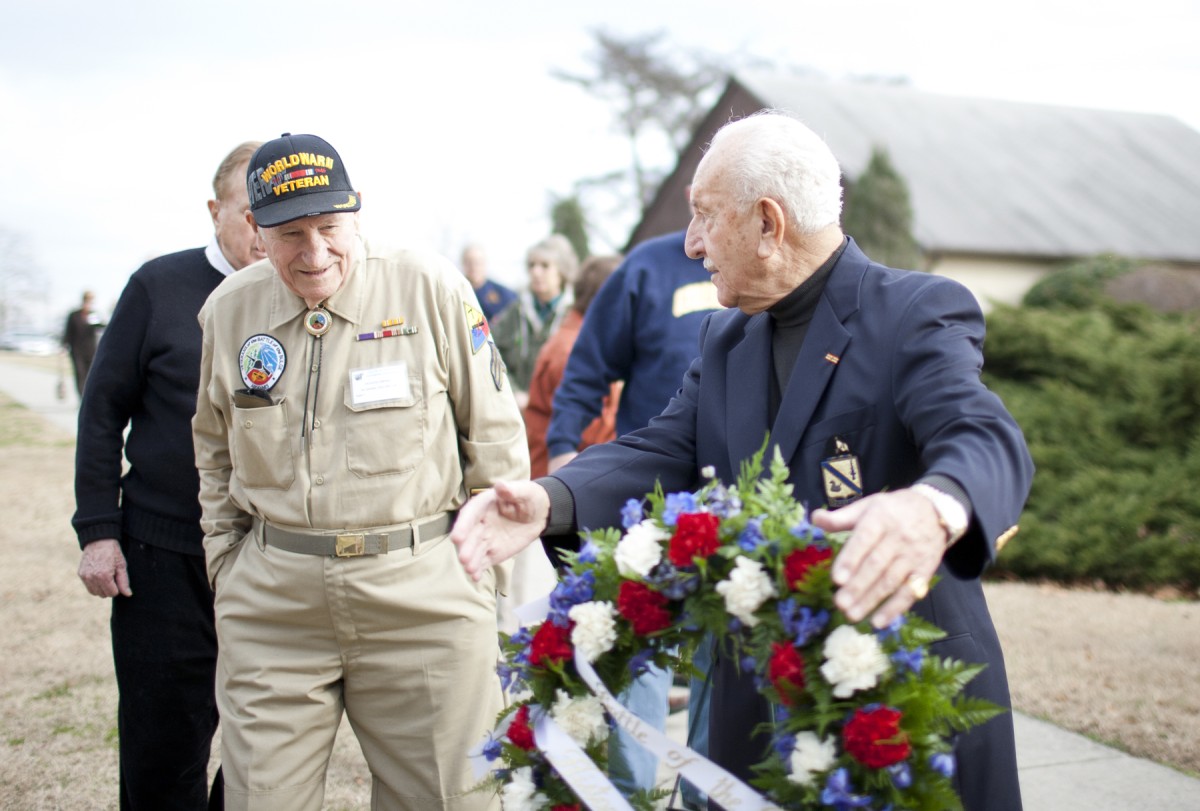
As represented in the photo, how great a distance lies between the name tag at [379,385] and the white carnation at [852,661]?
1641mm

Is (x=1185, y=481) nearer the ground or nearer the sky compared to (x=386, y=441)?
nearer the ground

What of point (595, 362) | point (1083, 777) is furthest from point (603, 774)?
point (1083, 777)

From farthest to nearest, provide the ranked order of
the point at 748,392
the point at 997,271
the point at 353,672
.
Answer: the point at 997,271 → the point at 353,672 → the point at 748,392

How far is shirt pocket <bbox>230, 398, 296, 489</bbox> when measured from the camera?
302 cm

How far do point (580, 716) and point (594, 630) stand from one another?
183 millimetres

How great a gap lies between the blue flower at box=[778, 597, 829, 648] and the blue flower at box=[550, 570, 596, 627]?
1.41ft

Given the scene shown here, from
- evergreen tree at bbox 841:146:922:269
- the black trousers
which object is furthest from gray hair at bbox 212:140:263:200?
evergreen tree at bbox 841:146:922:269

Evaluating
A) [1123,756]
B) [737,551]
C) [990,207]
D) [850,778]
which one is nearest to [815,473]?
[737,551]

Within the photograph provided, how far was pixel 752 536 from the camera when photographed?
73.4 inches

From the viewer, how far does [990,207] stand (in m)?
25.1

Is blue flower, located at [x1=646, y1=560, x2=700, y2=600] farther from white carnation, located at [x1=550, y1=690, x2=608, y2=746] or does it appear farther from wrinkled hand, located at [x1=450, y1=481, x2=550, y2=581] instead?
wrinkled hand, located at [x1=450, y1=481, x2=550, y2=581]

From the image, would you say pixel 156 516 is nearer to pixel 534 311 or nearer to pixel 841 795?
pixel 841 795

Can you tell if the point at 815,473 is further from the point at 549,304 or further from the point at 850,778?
the point at 549,304

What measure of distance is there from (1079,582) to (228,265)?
6893mm
